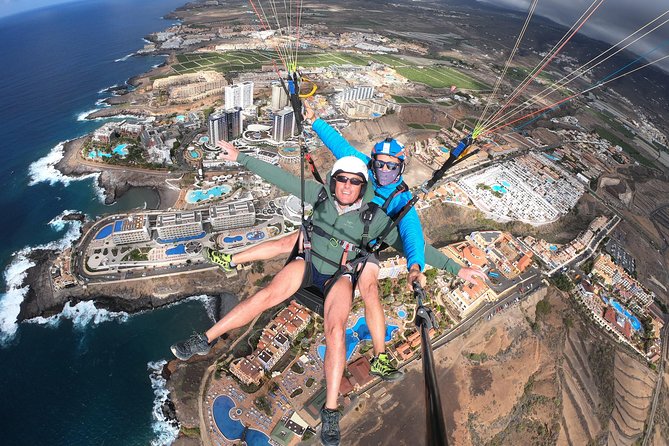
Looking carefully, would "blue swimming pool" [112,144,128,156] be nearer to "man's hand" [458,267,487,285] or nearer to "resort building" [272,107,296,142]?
"resort building" [272,107,296,142]

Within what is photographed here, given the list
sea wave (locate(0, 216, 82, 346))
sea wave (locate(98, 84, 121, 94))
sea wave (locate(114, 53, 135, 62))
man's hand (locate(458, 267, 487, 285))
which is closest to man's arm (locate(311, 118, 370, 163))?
man's hand (locate(458, 267, 487, 285))

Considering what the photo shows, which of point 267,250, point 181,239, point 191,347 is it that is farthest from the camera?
point 181,239

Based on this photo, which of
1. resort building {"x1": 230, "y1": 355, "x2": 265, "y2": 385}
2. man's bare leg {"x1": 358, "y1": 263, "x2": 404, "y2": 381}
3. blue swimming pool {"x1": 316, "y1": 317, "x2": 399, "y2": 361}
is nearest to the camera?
man's bare leg {"x1": 358, "y1": 263, "x2": 404, "y2": 381}

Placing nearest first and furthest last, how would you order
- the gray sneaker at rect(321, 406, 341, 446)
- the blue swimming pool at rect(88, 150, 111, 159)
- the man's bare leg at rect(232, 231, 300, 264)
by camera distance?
the gray sneaker at rect(321, 406, 341, 446), the man's bare leg at rect(232, 231, 300, 264), the blue swimming pool at rect(88, 150, 111, 159)

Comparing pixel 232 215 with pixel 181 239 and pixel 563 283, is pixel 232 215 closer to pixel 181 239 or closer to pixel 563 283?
pixel 181 239

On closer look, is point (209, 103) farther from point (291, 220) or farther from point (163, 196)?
point (291, 220)

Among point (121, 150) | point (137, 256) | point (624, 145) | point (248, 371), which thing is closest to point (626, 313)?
point (248, 371)
